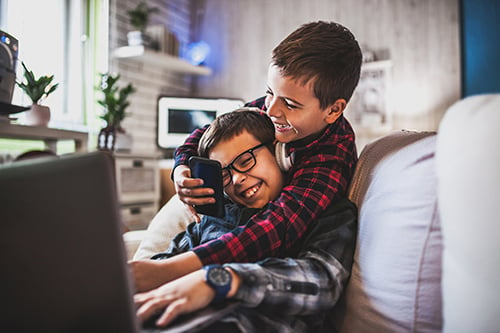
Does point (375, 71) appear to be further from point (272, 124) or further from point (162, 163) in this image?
point (272, 124)

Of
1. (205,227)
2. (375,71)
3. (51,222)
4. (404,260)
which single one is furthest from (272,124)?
(375,71)

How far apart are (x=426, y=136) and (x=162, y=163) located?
115 inches

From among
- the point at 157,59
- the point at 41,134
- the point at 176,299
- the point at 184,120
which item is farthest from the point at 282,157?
the point at 157,59

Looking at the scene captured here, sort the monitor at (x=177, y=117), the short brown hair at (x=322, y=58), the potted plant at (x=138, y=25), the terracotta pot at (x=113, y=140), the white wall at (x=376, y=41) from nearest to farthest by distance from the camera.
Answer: the short brown hair at (x=322, y=58), the terracotta pot at (x=113, y=140), the white wall at (x=376, y=41), the potted plant at (x=138, y=25), the monitor at (x=177, y=117)

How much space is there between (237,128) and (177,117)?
281cm

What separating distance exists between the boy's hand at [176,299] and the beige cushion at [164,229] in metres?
0.53

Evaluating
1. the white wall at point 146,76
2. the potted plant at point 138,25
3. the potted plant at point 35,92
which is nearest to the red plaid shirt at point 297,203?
the potted plant at point 35,92

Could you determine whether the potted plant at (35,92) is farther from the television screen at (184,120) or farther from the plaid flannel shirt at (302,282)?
the plaid flannel shirt at (302,282)

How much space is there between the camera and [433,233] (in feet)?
2.30

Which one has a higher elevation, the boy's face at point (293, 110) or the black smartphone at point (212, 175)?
the boy's face at point (293, 110)

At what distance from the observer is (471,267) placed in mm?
623

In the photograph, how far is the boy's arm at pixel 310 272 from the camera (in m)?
0.71

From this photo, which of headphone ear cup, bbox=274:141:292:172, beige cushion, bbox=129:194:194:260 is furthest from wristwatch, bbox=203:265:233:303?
beige cushion, bbox=129:194:194:260

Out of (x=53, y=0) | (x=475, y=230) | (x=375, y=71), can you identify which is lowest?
(x=475, y=230)
